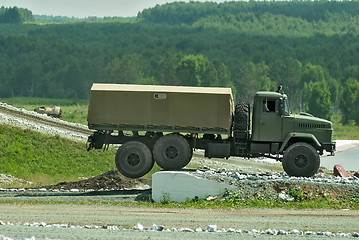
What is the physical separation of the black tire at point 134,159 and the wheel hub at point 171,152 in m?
0.86

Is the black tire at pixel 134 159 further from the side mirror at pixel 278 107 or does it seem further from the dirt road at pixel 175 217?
the side mirror at pixel 278 107

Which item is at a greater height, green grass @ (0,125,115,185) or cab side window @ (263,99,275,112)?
cab side window @ (263,99,275,112)

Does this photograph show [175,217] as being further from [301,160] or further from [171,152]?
[301,160]

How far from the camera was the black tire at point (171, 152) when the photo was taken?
2677 cm

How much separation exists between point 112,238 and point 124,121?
35.9 ft

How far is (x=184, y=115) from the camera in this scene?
26.4 meters

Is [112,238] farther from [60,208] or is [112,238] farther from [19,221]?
[60,208]

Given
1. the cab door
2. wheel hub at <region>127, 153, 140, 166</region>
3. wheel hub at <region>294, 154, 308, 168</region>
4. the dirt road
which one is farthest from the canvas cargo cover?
the dirt road

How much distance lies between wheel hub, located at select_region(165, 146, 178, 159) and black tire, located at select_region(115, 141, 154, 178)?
859 mm

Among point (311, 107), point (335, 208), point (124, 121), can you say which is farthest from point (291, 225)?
point (311, 107)

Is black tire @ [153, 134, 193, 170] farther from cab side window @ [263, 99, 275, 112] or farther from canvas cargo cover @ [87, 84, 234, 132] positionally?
cab side window @ [263, 99, 275, 112]

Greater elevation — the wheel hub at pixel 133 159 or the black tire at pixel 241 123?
the black tire at pixel 241 123

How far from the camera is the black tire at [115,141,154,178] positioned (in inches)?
1065

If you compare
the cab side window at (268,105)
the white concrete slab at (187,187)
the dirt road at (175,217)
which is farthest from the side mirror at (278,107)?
the dirt road at (175,217)
